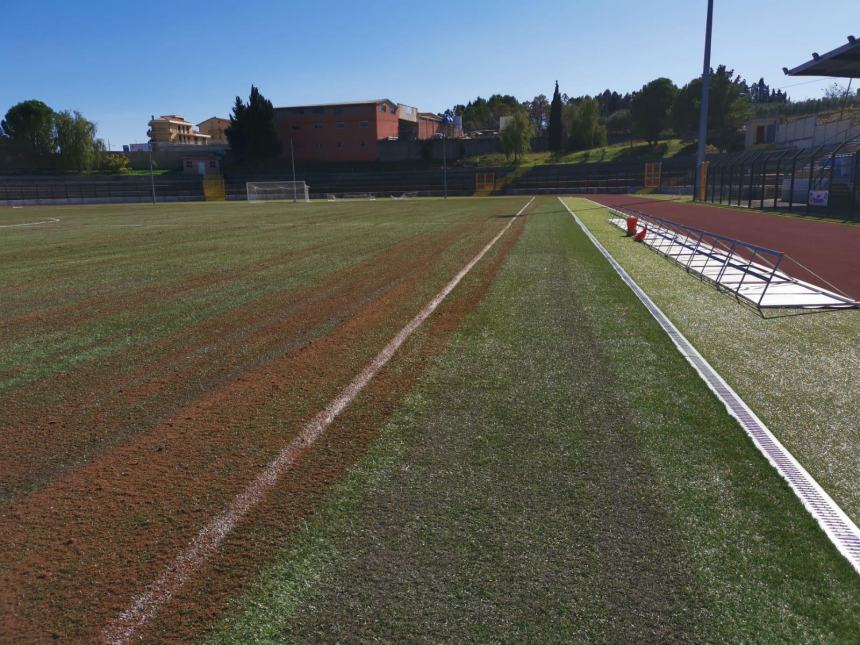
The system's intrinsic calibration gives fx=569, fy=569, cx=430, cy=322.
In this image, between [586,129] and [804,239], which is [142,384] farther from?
[586,129]

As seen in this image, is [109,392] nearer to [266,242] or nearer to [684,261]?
[684,261]

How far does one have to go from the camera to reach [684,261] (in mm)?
13086

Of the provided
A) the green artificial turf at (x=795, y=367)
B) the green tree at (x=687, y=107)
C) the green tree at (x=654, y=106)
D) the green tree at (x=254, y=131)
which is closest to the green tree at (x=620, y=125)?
the green tree at (x=654, y=106)

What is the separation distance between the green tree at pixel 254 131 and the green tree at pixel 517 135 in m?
37.9

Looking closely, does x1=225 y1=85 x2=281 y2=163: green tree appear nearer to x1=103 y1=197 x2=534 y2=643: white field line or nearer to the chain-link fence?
the chain-link fence

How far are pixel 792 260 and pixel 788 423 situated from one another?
10.5 metres

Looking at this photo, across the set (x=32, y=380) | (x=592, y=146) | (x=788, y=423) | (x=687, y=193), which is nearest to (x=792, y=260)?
(x=788, y=423)

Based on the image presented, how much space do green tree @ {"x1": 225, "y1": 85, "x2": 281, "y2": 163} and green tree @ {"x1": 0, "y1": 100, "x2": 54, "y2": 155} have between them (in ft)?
119

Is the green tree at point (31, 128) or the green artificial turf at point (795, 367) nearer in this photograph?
the green artificial turf at point (795, 367)

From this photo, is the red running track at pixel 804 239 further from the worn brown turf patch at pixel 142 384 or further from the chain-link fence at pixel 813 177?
the worn brown turf patch at pixel 142 384

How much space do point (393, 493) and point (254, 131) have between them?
99.1 meters

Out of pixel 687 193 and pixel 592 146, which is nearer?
pixel 687 193

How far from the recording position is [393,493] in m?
3.54

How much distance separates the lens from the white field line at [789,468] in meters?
3.05
